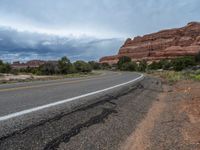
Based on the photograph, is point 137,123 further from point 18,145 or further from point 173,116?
point 18,145

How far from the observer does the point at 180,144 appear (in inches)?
214

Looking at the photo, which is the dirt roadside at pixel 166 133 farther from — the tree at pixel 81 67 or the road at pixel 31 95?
the tree at pixel 81 67

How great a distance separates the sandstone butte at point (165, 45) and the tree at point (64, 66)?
92.7 meters

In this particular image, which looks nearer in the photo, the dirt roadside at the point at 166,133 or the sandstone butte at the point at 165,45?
the dirt roadside at the point at 166,133

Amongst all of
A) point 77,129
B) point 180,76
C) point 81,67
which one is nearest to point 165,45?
point 81,67

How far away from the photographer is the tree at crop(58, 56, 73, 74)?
61669mm

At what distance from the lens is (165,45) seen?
552 ft

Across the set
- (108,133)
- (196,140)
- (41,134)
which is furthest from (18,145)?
(196,140)

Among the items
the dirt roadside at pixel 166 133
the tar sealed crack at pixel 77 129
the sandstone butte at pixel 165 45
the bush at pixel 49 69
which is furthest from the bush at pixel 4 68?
the sandstone butte at pixel 165 45

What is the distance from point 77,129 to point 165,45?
169 m

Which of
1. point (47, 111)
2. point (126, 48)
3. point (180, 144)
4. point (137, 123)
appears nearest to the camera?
point (180, 144)

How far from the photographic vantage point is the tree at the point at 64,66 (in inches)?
2428

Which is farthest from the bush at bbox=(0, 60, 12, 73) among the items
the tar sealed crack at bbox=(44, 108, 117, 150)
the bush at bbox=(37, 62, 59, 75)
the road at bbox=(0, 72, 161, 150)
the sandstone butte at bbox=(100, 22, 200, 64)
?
the sandstone butte at bbox=(100, 22, 200, 64)

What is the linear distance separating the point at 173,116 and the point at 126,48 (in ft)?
623
